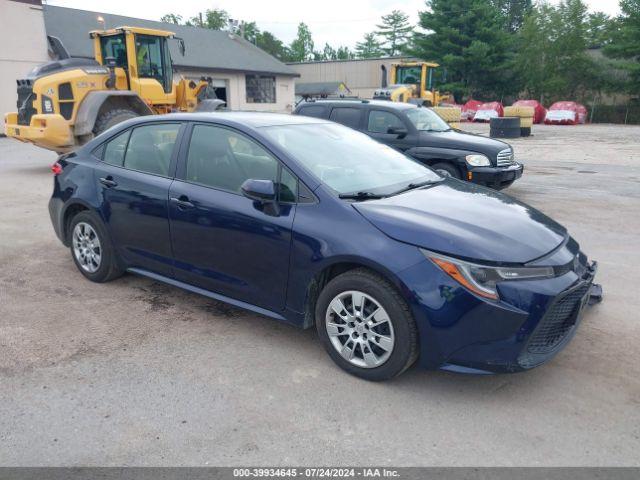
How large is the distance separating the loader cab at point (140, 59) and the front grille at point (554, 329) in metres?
12.0

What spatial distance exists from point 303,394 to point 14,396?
172 centimetres

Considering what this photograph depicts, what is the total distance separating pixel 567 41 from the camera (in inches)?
1667

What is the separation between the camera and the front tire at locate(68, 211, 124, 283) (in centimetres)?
476

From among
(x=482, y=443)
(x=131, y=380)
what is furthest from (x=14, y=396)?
(x=482, y=443)

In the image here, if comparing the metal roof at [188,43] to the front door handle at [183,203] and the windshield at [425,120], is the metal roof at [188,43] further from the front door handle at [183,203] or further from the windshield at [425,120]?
the front door handle at [183,203]

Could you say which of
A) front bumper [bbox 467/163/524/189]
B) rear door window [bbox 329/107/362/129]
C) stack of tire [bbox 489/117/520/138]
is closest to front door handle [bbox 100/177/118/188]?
rear door window [bbox 329/107/362/129]

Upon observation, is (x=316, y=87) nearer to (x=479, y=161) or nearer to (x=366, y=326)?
(x=479, y=161)

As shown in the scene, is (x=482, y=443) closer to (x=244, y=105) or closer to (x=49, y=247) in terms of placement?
(x=49, y=247)

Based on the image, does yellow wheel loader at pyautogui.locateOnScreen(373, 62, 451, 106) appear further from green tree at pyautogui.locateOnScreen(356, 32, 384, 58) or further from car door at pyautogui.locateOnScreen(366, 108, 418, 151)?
green tree at pyautogui.locateOnScreen(356, 32, 384, 58)

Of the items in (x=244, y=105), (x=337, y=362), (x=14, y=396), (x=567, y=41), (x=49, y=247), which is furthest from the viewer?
(x=567, y=41)

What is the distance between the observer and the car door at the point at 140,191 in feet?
13.9

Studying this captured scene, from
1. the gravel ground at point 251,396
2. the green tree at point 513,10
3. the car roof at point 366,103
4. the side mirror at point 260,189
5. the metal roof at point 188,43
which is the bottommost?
the gravel ground at point 251,396

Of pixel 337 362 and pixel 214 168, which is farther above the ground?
pixel 214 168

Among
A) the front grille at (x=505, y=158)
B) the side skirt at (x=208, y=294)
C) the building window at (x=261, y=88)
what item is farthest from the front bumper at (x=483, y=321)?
the building window at (x=261, y=88)
